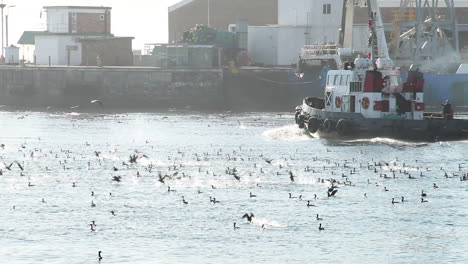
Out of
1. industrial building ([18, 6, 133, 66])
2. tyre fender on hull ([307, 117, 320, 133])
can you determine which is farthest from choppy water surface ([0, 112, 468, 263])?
industrial building ([18, 6, 133, 66])

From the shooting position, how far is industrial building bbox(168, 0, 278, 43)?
139250mm

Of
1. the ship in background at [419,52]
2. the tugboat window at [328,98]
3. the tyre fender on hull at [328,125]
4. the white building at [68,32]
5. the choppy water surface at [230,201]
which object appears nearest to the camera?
the choppy water surface at [230,201]

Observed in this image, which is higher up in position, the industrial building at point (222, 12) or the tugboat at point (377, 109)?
the industrial building at point (222, 12)

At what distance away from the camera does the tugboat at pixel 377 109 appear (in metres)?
65.2

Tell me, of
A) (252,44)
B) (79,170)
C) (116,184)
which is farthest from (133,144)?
(252,44)

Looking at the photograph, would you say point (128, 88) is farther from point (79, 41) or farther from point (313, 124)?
point (313, 124)

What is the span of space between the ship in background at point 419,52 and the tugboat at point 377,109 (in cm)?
3078

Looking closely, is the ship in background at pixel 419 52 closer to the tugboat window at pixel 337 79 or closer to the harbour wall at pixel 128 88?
the harbour wall at pixel 128 88

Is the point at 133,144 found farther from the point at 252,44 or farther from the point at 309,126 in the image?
the point at 252,44

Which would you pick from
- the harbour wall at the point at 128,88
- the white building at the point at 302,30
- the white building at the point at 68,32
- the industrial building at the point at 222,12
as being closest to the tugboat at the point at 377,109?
the harbour wall at the point at 128,88

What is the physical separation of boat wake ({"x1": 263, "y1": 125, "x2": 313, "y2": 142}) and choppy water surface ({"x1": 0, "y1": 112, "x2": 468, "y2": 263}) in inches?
24.8

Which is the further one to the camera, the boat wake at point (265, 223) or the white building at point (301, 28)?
the white building at point (301, 28)

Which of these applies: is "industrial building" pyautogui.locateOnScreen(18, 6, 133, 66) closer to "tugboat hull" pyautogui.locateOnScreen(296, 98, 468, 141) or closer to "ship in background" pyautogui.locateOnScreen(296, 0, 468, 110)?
"ship in background" pyautogui.locateOnScreen(296, 0, 468, 110)

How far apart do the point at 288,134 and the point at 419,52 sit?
122 ft
